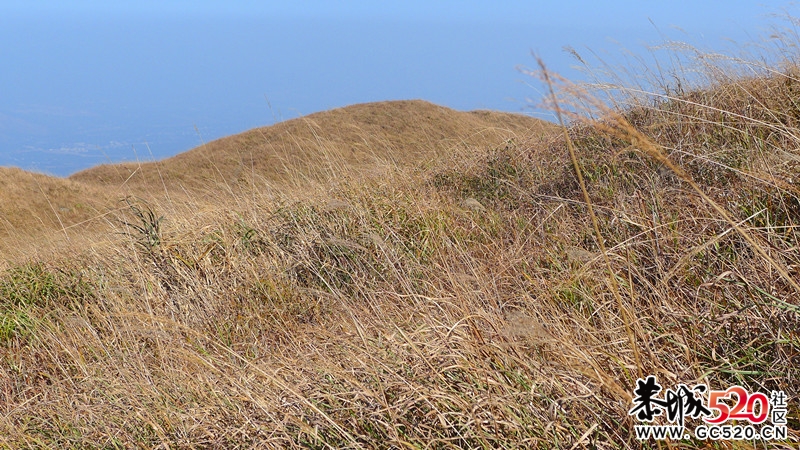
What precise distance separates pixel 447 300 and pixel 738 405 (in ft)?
3.46

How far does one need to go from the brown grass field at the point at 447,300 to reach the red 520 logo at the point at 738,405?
0.06 metres

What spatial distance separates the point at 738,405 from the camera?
1555 mm

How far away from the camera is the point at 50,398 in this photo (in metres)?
2.96

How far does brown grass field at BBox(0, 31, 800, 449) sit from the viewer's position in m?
1.73

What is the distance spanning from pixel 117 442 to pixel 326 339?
2.96 feet

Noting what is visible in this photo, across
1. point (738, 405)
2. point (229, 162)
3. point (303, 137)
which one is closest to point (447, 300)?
point (738, 405)

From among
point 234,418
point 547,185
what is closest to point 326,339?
point 234,418

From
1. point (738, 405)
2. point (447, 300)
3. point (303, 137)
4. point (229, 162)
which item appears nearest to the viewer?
point (738, 405)

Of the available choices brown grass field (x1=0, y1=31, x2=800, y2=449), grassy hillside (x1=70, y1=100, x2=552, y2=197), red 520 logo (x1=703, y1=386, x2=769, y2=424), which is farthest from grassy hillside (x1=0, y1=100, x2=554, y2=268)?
red 520 logo (x1=703, y1=386, x2=769, y2=424)

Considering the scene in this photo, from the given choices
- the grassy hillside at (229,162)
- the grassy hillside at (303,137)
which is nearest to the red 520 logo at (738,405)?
the grassy hillside at (229,162)

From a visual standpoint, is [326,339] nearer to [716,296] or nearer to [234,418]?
[234,418]

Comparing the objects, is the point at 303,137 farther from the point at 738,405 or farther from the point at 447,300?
the point at 738,405

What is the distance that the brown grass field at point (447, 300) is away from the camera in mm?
1727

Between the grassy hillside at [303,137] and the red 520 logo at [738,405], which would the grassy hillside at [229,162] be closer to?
the grassy hillside at [303,137]
